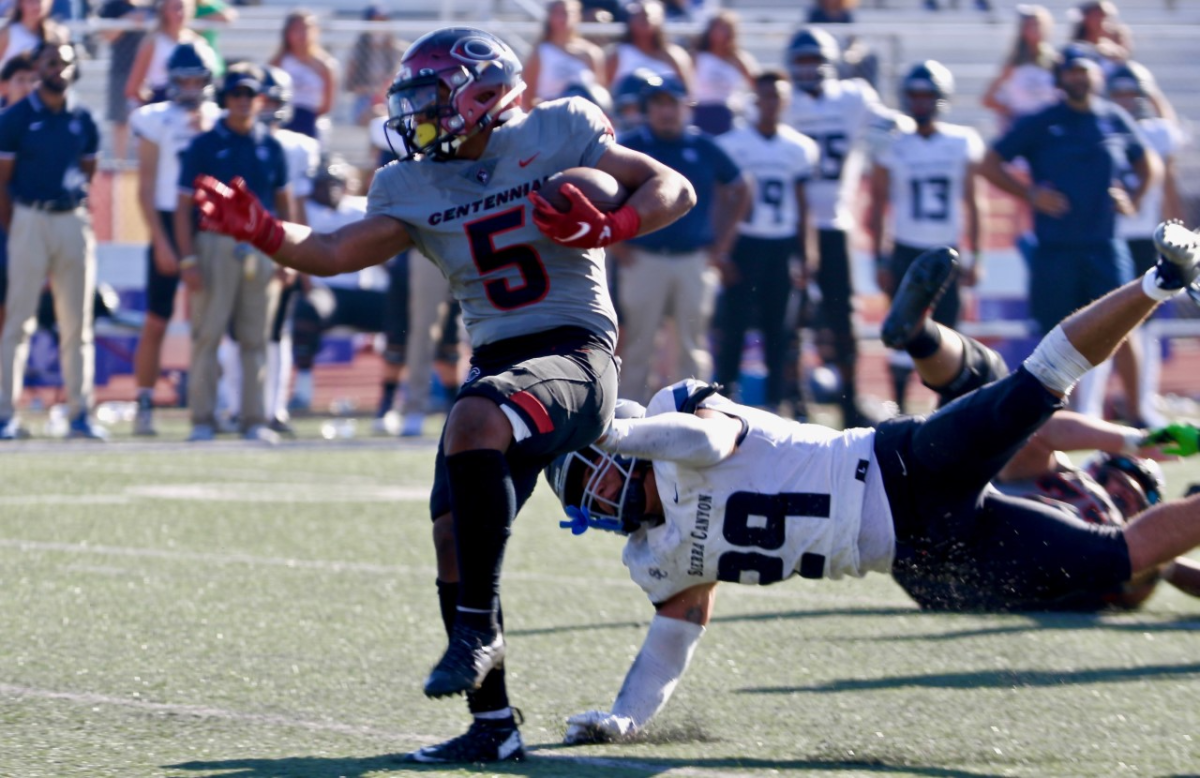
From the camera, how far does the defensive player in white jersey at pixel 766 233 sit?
35.7 feet

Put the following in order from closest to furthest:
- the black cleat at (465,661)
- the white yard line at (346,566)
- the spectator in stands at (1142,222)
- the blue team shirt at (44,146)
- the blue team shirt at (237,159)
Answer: the black cleat at (465,661), the white yard line at (346,566), the blue team shirt at (44,146), the blue team shirt at (237,159), the spectator in stands at (1142,222)

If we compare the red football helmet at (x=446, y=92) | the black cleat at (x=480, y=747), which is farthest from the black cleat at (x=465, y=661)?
the red football helmet at (x=446, y=92)

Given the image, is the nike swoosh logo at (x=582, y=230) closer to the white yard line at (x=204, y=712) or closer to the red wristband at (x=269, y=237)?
the red wristband at (x=269, y=237)

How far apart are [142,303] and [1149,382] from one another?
6394 mm

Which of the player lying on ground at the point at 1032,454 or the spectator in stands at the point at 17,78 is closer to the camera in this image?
the player lying on ground at the point at 1032,454

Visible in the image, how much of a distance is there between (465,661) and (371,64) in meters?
10.5

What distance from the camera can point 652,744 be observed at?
4129mm

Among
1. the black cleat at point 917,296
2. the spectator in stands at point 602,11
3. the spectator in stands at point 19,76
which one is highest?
the black cleat at point 917,296

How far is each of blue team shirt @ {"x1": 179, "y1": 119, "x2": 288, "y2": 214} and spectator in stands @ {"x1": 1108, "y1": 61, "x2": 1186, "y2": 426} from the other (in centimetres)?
476

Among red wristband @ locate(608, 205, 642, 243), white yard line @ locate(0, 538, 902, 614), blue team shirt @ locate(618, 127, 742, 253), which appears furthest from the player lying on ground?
blue team shirt @ locate(618, 127, 742, 253)

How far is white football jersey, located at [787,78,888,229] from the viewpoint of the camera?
11102mm

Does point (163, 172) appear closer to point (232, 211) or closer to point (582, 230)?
point (232, 211)

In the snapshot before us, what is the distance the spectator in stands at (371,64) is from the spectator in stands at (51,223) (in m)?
3.73

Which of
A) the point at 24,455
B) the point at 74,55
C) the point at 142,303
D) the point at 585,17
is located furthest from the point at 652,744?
the point at 585,17
